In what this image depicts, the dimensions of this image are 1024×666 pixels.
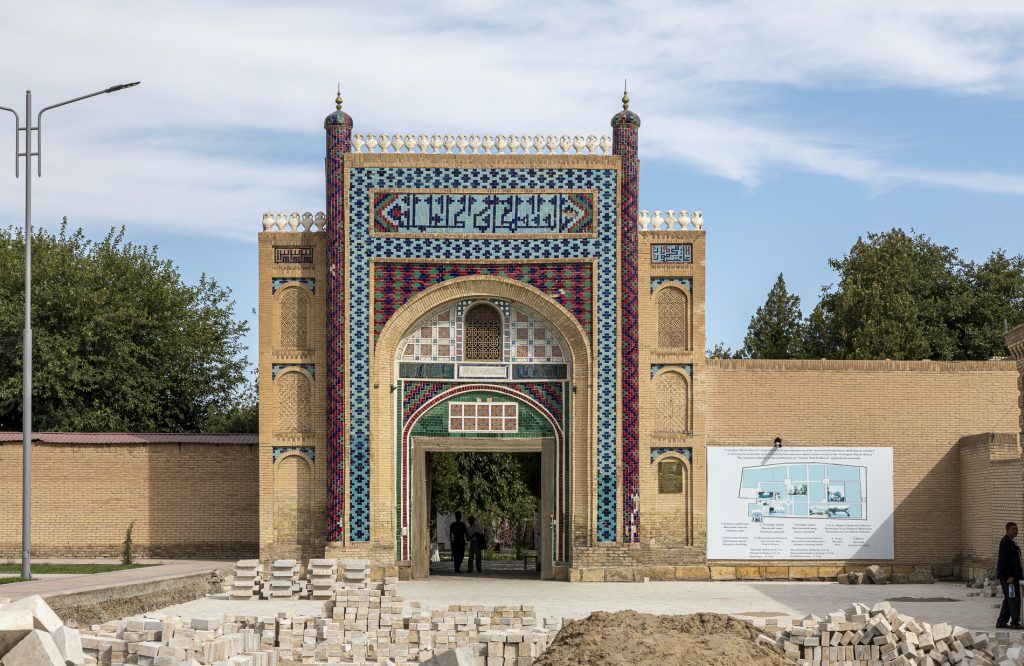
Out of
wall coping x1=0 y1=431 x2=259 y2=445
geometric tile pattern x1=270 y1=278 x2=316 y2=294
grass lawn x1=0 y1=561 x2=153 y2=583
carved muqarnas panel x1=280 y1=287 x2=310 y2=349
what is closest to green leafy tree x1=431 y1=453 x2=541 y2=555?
wall coping x1=0 y1=431 x2=259 y2=445

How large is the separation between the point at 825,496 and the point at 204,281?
57.7 feet

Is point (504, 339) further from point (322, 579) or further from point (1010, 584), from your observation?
point (1010, 584)

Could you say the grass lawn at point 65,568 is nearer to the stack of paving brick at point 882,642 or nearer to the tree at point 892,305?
the stack of paving brick at point 882,642

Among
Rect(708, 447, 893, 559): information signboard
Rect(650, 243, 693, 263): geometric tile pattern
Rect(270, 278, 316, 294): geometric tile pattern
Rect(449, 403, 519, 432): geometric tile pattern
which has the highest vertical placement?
Rect(650, 243, 693, 263): geometric tile pattern

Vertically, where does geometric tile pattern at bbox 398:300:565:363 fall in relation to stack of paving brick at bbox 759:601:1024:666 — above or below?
above

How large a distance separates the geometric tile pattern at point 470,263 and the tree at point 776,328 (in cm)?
1725

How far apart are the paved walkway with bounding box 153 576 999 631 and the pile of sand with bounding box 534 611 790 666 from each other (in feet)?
11.2

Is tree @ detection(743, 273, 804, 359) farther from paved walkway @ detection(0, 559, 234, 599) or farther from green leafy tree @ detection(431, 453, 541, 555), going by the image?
paved walkway @ detection(0, 559, 234, 599)

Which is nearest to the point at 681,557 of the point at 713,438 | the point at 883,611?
the point at 713,438

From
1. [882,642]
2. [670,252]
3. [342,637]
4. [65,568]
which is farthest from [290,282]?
[882,642]

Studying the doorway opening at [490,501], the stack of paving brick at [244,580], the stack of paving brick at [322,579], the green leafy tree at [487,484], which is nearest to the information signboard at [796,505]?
the doorway opening at [490,501]

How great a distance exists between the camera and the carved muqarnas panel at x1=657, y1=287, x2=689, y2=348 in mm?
25094

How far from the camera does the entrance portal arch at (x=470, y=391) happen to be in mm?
24688

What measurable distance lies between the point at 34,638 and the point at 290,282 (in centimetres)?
1247
